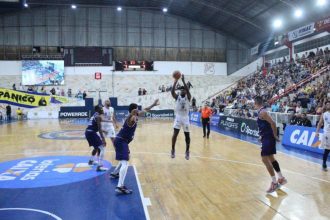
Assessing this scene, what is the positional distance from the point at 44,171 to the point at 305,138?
9.47 m

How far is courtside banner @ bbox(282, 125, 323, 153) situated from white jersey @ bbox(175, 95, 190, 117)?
17.9ft

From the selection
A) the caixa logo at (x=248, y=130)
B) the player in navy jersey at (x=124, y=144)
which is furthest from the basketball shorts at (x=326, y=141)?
the caixa logo at (x=248, y=130)

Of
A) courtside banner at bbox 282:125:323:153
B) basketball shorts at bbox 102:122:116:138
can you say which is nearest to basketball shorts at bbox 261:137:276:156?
basketball shorts at bbox 102:122:116:138

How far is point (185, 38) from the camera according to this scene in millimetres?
38938

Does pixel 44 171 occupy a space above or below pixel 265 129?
below

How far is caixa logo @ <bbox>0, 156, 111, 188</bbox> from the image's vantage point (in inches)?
298

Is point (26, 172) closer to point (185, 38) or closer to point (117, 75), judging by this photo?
point (117, 75)

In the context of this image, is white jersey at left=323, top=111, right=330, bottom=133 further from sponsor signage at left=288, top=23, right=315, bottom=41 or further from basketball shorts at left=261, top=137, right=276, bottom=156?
sponsor signage at left=288, top=23, right=315, bottom=41

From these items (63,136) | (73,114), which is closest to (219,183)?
(63,136)

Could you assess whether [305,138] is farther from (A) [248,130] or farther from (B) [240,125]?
(B) [240,125]

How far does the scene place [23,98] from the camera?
3170 cm

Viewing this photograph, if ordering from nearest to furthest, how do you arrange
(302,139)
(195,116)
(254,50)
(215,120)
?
(302,139) → (215,120) → (195,116) → (254,50)

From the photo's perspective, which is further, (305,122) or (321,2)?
(321,2)

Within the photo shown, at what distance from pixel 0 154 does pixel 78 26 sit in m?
28.0
